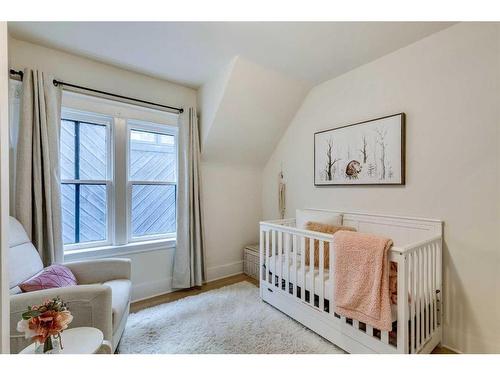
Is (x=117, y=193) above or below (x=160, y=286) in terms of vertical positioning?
above

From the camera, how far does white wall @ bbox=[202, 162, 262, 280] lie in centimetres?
295

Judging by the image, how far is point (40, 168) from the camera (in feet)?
6.03

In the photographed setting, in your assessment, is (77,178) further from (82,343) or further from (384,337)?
(384,337)

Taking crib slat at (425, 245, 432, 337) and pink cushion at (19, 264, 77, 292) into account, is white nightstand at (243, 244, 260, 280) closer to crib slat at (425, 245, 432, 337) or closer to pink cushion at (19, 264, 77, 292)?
crib slat at (425, 245, 432, 337)

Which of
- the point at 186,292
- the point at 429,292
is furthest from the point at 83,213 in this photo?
the point at 429,292

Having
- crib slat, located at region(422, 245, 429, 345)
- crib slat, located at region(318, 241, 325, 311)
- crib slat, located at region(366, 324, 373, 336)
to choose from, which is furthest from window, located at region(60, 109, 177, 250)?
crib slat, located at region(422, 245, 429, 345)

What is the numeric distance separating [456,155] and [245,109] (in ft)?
6.18

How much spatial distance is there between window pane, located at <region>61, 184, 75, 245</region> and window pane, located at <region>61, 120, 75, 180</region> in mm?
114

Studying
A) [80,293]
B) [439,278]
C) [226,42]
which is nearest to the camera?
[80,293]

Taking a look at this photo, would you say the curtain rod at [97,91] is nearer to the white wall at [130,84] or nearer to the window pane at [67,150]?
the white wall at [130,84]

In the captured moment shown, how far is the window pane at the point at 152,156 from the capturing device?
8.35 feet

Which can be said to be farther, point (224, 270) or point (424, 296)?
point (224, 270)

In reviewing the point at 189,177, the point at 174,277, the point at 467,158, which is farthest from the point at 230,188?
the point at 467,158
